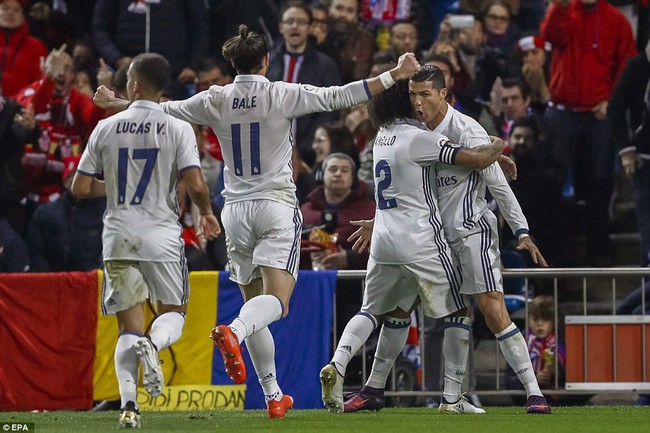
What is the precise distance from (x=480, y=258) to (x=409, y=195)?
0.68 meters

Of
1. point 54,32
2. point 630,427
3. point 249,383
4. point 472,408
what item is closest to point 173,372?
point 249,383

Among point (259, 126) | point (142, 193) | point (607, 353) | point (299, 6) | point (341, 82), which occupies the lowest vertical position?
point (607, 353)

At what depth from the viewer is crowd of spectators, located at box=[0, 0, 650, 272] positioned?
14.9 metres

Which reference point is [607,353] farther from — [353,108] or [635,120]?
[353,108]

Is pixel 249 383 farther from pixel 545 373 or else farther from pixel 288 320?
pixel 545 373

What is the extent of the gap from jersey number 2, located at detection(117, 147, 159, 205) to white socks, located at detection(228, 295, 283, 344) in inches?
40.0

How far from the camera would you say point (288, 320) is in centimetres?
1267

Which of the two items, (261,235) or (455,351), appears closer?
(261,235)

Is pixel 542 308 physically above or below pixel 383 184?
below

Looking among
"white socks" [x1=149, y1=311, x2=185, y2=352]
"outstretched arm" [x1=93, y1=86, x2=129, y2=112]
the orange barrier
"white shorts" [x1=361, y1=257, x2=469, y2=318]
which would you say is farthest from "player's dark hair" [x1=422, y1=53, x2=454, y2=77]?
"white socks" [x1=149, y1=311, x2=185, y2=352]

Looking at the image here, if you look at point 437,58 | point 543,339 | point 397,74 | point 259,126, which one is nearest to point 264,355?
point 259,126

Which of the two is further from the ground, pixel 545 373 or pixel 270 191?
pixel 270 191

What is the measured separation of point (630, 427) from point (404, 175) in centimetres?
236

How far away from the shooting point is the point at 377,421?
9969mm
